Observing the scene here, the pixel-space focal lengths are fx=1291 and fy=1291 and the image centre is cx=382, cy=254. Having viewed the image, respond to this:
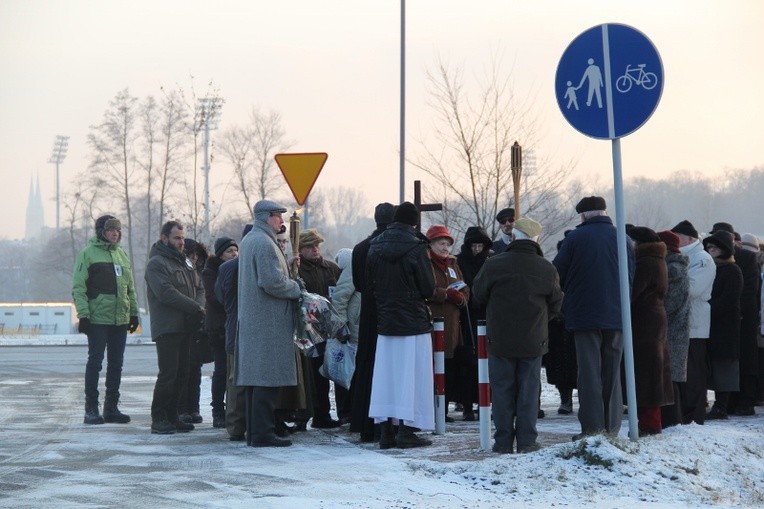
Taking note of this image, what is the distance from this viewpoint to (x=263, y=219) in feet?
38.2

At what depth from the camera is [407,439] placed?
11.1 meters

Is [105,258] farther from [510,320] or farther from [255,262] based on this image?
[510,320]

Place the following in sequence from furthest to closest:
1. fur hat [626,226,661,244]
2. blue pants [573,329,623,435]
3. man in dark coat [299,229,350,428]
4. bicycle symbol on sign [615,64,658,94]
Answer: man in dark coat [299,229,350,428]
fur hat [626,226,661,244]
blue pants [573,329,623,435]
bicycle symbol on sign [615,64,658,94]

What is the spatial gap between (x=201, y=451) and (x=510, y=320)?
2.91m

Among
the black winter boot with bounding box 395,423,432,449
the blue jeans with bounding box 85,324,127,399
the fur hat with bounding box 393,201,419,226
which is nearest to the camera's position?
the black winter boot with bounding box 395,423,432,449

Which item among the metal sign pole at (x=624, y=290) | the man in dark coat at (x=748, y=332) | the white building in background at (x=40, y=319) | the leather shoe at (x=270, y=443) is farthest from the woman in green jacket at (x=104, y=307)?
the white building in background at (x=40, y=319)

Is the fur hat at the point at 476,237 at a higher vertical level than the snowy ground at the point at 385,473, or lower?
higher

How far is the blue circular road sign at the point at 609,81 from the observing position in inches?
379

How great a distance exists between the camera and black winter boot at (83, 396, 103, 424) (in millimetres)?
13883

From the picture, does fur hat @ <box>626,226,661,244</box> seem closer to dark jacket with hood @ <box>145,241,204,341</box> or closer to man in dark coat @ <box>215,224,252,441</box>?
man in dark coat @ <box>215,224,252,441</box>

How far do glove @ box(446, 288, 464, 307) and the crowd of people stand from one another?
0.07 ft

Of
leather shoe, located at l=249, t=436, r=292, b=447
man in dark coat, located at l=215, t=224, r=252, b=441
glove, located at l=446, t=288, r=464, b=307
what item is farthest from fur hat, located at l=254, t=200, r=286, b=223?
glove, located at l=446, t=288, r=464, b=307

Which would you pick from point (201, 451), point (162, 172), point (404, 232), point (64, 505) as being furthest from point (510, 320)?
point (162, 172)

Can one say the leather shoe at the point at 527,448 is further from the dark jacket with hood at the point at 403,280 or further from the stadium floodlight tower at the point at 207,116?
the stadium floodlight tower at the point at 207,116
